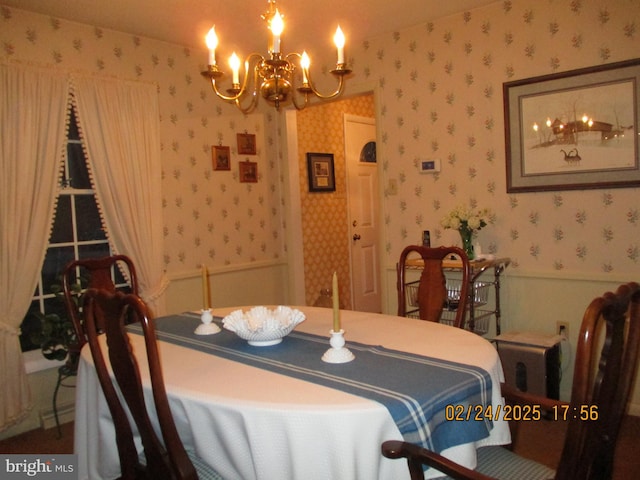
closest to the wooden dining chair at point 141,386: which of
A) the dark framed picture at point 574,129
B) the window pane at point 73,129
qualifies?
the window pane at point 73,129

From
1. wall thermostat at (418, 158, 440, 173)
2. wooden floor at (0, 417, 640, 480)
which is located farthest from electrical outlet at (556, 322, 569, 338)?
wall thermostat at (418, 158, 440, 173)

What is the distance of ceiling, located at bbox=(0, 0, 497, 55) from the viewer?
2.95 m

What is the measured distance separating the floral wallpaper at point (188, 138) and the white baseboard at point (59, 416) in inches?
42.3

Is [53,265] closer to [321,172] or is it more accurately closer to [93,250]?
[93,250]

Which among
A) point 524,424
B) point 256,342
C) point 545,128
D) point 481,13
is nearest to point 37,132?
point 256,342

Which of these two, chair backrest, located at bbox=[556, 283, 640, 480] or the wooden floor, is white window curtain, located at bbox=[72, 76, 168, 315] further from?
chair backrest, located at bbox=[556, 283, 640, 480]

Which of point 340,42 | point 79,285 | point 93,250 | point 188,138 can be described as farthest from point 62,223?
point 340,42

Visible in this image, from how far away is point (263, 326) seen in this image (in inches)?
67.7

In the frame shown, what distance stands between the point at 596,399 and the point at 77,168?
125 inches

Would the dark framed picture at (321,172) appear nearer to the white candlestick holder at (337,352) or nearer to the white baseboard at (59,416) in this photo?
the white baseboard at (59,416)

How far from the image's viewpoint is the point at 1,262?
9.28ft

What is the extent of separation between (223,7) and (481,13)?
5.19 ft

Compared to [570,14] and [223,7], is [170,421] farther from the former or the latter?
[570,14]

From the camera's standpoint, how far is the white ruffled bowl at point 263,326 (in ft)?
5.63
